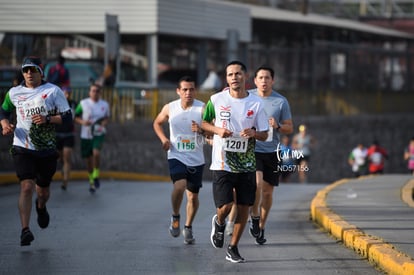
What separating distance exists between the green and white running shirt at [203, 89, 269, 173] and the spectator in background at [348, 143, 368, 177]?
23.3m

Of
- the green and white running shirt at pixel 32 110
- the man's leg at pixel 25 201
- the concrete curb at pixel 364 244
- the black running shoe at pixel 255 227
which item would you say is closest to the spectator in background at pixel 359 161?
the concrete curb at pixel 364 244

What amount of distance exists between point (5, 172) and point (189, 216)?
10.8m

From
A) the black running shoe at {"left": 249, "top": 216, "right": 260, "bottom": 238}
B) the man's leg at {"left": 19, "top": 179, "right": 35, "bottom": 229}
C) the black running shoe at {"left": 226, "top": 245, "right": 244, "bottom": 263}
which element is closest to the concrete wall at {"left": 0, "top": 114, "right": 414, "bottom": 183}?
the black running shoe at {"left": 249, "top": 216, "right": 260, "bottom": 238}

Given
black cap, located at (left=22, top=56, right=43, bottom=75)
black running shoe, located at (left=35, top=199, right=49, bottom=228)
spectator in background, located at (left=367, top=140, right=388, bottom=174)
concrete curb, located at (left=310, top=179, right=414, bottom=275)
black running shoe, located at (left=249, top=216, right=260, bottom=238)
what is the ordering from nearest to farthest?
concrete curb, located at (left=310, top=179, right=414, bottom=275) < black cap, located at (left=22, top=56, right=43, bottom=75) < black running shoe, located at (left=249, top=216, right=260, bottom=238) < black running shoe, located at (left=35, top=199, right=49, bottom=228) < spectator in background, located at (left=367, top=140, right=388, bottom=174)

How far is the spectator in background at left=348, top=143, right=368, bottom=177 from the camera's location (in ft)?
111

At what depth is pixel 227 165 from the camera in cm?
1080

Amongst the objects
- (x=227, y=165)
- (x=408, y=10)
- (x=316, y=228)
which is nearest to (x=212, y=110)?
(x=227, y=165)

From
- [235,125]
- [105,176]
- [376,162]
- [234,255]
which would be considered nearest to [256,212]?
[234,255]

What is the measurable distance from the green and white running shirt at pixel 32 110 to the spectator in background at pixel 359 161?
74.1ft

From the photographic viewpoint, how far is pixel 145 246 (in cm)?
1199

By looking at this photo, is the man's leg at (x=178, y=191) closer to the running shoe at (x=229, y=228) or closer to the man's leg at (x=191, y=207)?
the man's leg at (x=191, y=207)

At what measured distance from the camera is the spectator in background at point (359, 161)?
Result: 33.9 meters

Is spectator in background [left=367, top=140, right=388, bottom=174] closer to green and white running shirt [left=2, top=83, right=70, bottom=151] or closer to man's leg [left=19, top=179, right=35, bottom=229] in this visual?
green and white running shirt [left=2, top=83, right=70, bottom=151]

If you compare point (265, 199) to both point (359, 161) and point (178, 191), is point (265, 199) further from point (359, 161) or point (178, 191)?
point (359, 161)
